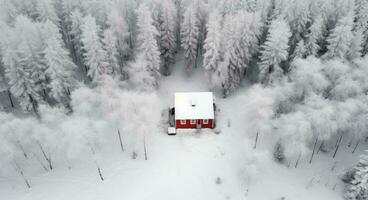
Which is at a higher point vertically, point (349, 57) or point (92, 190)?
point (349, 57)

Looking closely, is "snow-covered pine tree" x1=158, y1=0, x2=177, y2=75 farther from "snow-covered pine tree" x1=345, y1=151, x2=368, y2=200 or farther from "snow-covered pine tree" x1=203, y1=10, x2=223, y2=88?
"snow-covered pine tree" x1=345, y1=151, x2=368, y2=200

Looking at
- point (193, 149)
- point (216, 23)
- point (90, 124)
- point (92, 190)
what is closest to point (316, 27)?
point (216, 23)

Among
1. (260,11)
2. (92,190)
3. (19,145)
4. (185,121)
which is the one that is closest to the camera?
(92,190)

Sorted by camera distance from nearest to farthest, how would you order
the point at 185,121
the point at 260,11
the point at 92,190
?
1. the point at 92,190
2. the point at 185,121
3. the point at 260,11

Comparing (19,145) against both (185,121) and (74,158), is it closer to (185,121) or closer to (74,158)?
(74,158)

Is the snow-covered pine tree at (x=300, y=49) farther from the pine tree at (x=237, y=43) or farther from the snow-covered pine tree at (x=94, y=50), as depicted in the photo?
the snow-covered pine tree at (x=94, y=50)

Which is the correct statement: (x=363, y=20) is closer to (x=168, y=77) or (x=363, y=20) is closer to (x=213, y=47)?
(x=213, y=47)

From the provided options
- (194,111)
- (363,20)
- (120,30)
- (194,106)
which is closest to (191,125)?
(194,111)

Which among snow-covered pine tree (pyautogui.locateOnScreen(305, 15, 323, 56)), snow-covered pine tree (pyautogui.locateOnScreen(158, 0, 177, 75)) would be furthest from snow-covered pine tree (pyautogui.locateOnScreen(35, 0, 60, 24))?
snow-covered pine tree (pyautogui.locateOnScreen(305, 15, 323, 56))
